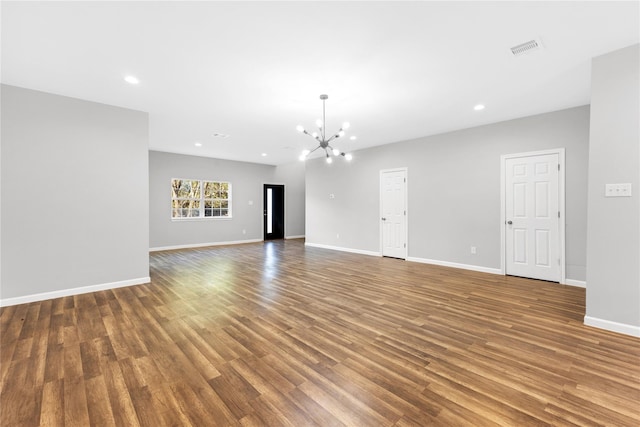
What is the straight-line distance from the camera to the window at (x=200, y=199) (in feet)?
26.0

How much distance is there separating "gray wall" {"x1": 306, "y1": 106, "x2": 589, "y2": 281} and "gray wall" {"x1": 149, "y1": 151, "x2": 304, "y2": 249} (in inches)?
138

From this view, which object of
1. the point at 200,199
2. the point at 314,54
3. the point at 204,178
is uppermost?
the point at 314,54

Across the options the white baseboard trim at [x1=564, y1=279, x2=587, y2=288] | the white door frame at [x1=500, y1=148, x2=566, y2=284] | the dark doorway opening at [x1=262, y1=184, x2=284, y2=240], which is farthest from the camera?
the dark doorway opening at [x1=262, y1=184, x2=284, y2=240]

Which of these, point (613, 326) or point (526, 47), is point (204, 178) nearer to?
point (526, 47)

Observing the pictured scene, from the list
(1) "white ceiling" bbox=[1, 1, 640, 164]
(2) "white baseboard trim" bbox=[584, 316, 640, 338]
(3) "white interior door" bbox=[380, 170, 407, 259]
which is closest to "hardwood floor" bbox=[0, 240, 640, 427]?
(2) "white baseboard trim" bbox=[584, 316, 640, 338]

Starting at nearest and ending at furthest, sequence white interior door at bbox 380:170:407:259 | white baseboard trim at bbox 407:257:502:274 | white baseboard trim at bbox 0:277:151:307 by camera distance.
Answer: white baseboard trim at bbox 0:277:151:307 < white baseboard trim at bbox 407:257:502:274 < white interior door at bbox 380:170:407:259

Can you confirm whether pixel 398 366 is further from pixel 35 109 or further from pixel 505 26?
pixel 35 109

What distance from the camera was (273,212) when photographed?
10336mm

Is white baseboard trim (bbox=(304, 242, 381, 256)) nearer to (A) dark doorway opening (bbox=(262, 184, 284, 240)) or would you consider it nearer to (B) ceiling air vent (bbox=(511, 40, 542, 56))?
(A) dark doorway opening (bbox=(262, 184, 284, 240))

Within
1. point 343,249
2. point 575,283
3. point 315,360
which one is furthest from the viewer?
point 343,249

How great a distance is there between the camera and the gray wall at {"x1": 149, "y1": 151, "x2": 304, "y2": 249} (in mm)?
7504

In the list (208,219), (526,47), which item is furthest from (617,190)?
(208,219)

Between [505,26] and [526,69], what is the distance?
3.37ft

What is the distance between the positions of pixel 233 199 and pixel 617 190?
8646mm
